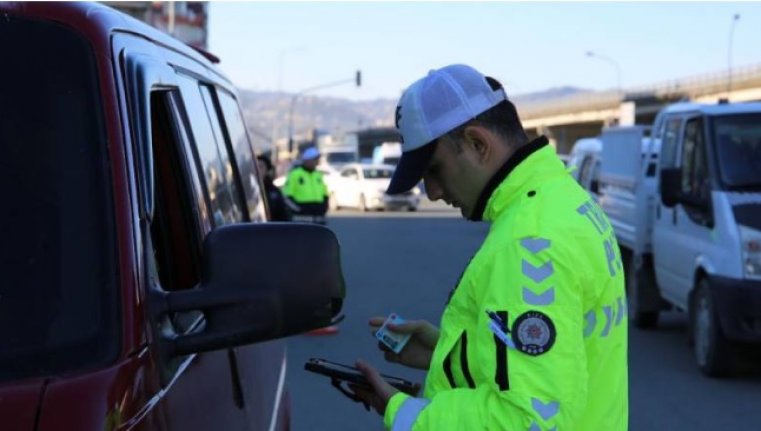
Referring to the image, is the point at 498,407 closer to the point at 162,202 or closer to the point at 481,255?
the point at 481,255

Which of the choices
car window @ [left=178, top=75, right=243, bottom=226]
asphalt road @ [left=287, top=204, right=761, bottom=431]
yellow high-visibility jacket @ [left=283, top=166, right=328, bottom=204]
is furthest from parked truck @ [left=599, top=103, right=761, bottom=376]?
yellow high-visibility jacket @ [left=283, top=166, right=328, bottom=204]

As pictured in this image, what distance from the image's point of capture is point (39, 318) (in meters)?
2.13

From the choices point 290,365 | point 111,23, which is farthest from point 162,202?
point 290,365

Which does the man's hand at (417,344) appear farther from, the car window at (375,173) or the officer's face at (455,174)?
the car window at (375,173)

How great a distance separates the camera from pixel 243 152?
5.01 meters

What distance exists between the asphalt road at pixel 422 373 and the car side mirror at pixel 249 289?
5.17 metres

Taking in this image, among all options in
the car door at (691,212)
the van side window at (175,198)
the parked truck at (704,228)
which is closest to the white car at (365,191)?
the parked truck at (704,228)

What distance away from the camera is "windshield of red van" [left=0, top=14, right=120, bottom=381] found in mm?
2100

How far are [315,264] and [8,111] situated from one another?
27.7 inches

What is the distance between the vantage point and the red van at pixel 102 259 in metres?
2.07

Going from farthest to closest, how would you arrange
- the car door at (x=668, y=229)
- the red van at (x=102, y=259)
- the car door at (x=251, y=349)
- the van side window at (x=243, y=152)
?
the car door at (x=668, y=229) → the van side window at (x=243, y=152) → the car door at (x=251, y=349) → the red van at (x=102, y=259)

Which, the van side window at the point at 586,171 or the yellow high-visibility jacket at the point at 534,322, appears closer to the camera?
the yellow high-visibility jacket at the point at 534,322

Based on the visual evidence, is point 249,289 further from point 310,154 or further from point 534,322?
point 310,154

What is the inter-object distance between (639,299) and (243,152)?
7875 mm
